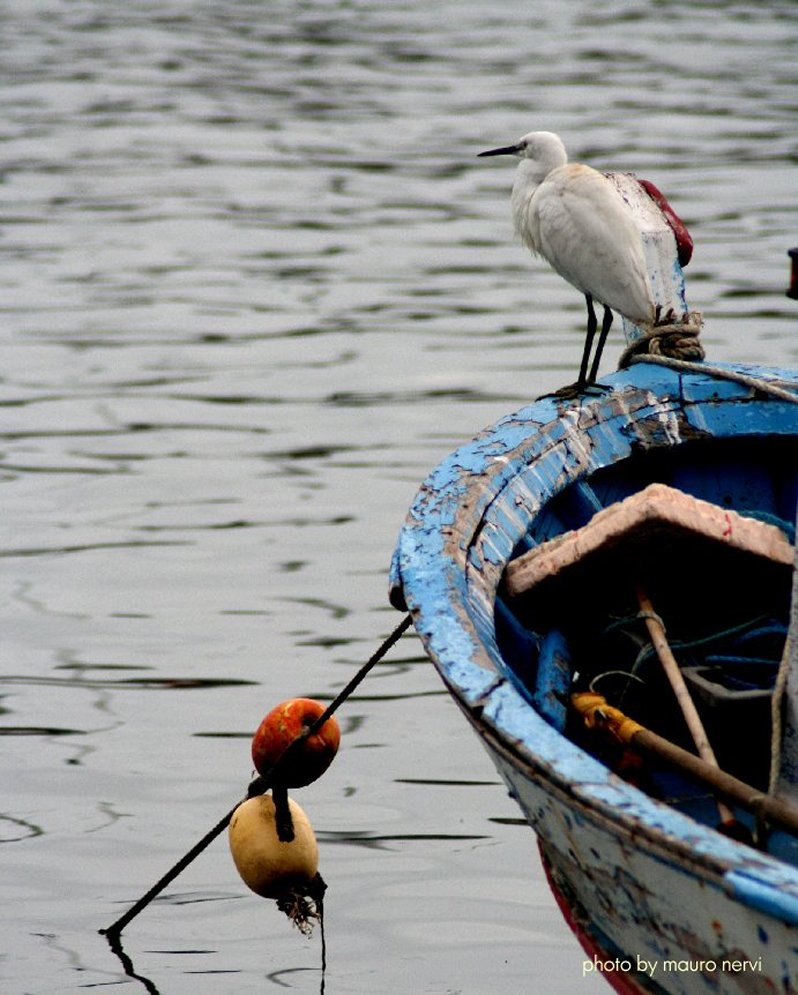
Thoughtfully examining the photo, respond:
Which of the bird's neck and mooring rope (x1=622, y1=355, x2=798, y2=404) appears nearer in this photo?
mooring rope (x1=622, y1=355, x2=798, y2=404)

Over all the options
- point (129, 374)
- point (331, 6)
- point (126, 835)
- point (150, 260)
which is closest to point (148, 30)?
point (331, 6)

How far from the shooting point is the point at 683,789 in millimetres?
4285

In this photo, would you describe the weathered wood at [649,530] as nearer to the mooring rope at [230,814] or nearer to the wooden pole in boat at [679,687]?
the wooden pole in boat at [679,687]

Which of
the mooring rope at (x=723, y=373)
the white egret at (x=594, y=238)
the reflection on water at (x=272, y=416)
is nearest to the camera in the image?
the mooring rope at (x=723, y=373)

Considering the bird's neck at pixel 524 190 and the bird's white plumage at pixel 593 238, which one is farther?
the bird's neck at pixel 524 190

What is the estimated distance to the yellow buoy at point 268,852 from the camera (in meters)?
4.54

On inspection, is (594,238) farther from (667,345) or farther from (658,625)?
(658,625)

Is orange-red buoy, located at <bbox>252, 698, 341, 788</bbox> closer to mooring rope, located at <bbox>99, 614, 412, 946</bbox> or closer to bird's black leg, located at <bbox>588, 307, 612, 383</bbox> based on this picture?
mooring rope, located at <bbox>99, 614, 412, 946</bbox>

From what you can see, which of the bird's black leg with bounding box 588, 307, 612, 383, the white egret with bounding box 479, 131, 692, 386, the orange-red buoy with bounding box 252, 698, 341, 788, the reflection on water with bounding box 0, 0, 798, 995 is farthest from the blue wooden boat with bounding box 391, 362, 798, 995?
the reflection on water with bounding box 0, 0, 798, 995

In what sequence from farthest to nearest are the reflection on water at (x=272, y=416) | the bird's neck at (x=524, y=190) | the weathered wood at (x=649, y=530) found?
1. the bird's neck at (x=524, y=190)
2. the reflection on water at (x=272, y=416)
3. the weathered wood at (x=649, y=530)

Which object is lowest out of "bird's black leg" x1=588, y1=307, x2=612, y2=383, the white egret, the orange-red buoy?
the orange-red buoy

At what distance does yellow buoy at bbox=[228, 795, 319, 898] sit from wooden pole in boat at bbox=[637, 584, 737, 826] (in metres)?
1.03

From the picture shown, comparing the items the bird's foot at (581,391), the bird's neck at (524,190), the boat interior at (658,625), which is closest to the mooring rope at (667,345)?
the bird's foot at (581,391)

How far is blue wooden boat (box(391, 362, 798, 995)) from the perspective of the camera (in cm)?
304
